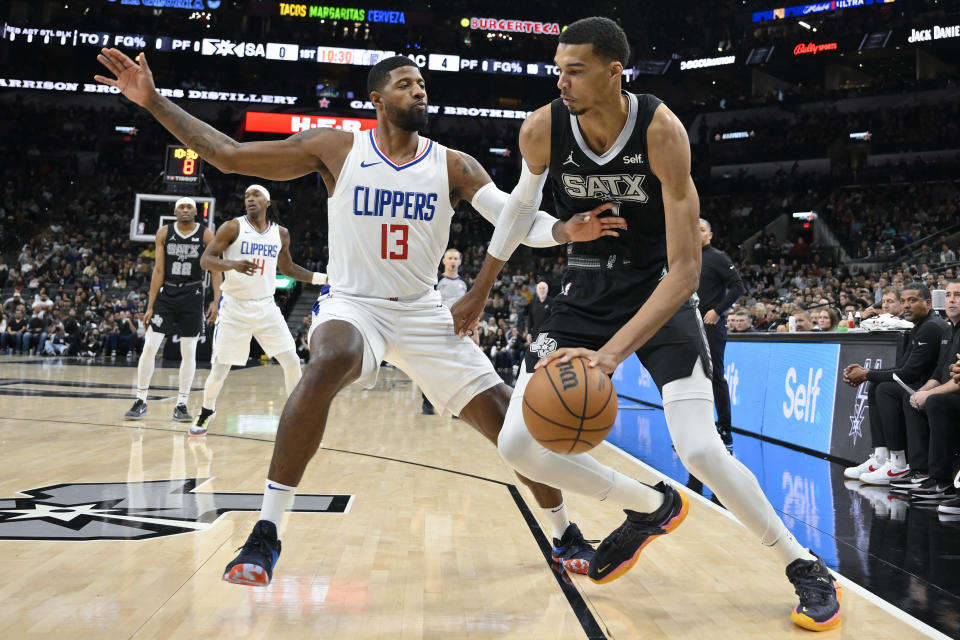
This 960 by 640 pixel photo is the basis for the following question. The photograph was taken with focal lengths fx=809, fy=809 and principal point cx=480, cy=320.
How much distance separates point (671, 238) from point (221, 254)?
501 cm

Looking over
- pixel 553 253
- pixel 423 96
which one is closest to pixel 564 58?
pixel 423 96

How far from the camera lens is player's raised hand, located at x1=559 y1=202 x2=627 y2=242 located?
2842mm

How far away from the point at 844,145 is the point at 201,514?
31.4m

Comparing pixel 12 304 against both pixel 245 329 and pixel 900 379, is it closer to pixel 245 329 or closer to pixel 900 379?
pixel 245 329

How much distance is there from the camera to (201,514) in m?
3.95

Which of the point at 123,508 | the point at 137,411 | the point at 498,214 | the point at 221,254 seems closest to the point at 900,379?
the point at 498,214

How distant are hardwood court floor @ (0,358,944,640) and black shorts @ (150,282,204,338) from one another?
180 centimetres

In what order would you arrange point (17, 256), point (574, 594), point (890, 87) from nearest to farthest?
point (574, 594) → point (17, 256) → point (890, 87)

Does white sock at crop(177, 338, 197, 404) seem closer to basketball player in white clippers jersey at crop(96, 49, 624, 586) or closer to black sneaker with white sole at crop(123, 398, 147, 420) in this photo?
Answer: black sneaker with white sole at crop(123, 398, 147, 420)

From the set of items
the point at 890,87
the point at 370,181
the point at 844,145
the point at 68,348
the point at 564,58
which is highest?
the point at 890,87

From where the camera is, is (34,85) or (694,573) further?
(34,85)

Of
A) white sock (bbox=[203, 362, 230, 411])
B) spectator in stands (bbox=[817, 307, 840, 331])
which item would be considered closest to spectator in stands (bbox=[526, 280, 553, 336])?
spectator in stands (bbox=[817, 307, 840, 331])

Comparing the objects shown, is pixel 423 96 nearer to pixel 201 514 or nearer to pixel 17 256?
pixel 201 514

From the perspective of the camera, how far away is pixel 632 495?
9.83 ft
